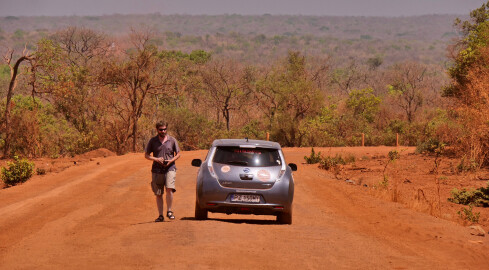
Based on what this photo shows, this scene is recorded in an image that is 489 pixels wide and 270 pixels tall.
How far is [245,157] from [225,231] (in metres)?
1.90

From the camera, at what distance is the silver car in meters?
12.5

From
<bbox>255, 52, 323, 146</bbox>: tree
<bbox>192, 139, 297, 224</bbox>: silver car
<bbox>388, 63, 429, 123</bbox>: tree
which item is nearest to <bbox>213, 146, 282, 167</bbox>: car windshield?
<bbox>192, 139, 297, 224</bbox>: silver car

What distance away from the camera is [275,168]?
41.5 feet

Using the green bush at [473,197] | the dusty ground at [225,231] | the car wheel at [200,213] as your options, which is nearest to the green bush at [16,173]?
the dusty ground at [225,231]

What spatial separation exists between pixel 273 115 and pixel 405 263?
2107 inches

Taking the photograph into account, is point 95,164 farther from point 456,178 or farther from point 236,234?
point 236,234

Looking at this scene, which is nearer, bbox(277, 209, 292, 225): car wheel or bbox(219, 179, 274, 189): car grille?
bbox(219, 179, 274, 189): car grille

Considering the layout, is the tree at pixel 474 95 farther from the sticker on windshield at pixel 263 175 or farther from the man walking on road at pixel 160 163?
the man walking on road at pixel 160 163

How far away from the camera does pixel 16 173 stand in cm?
2394

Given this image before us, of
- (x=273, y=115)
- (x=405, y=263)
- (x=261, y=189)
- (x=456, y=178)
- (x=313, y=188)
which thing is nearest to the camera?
(x=405, y=263)

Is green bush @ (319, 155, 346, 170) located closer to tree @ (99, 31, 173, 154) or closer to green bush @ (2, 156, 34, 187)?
green bush @ (2, 156, 34, 187)

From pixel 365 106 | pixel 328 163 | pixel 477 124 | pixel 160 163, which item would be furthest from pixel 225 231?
pixel 365 106

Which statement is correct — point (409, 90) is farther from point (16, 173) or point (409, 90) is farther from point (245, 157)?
point (245, 157)

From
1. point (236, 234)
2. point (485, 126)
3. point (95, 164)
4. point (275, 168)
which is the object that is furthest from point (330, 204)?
point (95, 164)
